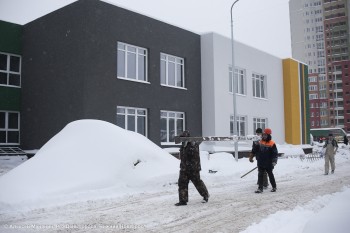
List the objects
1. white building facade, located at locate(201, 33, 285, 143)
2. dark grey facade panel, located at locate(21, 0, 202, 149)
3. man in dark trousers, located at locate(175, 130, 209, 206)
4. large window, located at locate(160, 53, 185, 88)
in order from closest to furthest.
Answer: man in dark trousers, located at locate(175, 130, 209, 206) → dark grey facade panel, located at locate(21, 0, 202, 149) → large window, located at locate(160, 53, 185, 88) → white building facade, located at locate(201, 33, 285, 143)

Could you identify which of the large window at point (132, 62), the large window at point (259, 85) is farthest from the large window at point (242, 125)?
the large window at point (132, 62)

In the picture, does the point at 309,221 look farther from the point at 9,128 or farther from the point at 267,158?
the point at 9,128

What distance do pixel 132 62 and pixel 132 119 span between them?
3.11m

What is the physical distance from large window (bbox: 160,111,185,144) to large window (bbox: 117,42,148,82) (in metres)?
2.55

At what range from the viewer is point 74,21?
17.0 meters

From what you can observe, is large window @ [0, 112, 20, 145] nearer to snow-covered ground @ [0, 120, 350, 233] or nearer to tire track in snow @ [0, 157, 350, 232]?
snow-covered ground @ [0, 120, 350, 233]

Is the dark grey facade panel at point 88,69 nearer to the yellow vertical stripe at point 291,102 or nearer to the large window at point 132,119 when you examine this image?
the large window at point 132,119

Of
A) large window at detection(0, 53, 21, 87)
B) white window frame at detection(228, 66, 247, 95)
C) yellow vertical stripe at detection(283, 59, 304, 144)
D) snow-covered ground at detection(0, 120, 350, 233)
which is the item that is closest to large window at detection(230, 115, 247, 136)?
white window frame at detection(228, 66, 247, 95)

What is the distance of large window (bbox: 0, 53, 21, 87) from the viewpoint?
1956cm

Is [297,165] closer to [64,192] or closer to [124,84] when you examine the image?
[124,84]

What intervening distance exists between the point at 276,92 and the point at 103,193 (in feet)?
75.7

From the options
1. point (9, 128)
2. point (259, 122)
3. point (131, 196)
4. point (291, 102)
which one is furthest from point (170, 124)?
point (291, 102)

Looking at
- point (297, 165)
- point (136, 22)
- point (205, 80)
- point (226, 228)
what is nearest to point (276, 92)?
point (205, 80)

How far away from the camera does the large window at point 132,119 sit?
17766 mm
